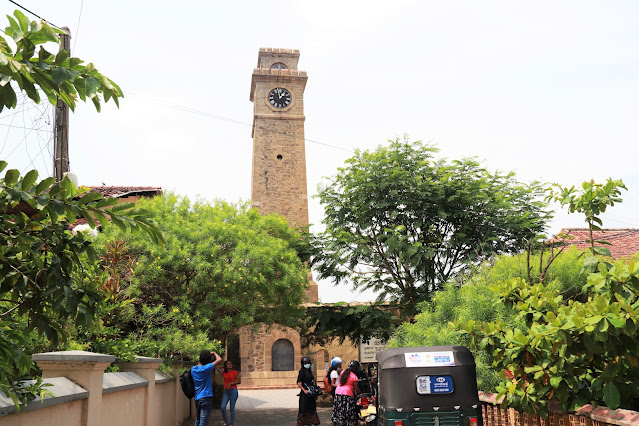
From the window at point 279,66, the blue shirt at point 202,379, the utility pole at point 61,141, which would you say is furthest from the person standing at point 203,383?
the window at point 279,66

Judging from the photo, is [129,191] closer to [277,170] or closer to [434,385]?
[277,170]

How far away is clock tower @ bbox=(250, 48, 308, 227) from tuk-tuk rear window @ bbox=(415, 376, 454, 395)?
98.0ft

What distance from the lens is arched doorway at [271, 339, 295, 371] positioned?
122 feet

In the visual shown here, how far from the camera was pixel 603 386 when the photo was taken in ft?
21.6

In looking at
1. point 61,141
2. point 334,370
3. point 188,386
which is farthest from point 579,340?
point 61,141

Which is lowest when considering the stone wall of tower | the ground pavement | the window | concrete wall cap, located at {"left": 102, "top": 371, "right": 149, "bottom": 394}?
the ground pavement

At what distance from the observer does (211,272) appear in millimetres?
16859

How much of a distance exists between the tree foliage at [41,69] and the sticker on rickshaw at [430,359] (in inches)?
267

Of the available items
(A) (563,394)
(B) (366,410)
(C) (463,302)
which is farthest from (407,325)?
(A) (563,394)

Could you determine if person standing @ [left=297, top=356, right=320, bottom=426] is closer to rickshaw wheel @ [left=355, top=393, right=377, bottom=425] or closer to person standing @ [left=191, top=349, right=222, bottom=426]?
rickshaw wheel @ [left=355, top=393, right=377, bottom=425]

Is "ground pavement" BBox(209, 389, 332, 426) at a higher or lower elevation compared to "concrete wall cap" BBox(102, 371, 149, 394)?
lower

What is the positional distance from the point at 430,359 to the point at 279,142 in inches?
1269

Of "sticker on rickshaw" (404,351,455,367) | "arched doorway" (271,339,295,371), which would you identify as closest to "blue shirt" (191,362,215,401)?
"sticker on rickshaw" (404,351,455,367)

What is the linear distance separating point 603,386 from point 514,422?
228 centimetres
